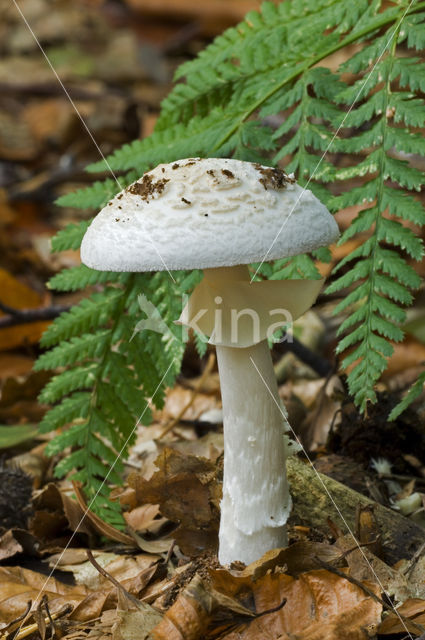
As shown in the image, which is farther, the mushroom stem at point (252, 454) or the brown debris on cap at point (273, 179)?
the mushroom stem at point (252, 454)

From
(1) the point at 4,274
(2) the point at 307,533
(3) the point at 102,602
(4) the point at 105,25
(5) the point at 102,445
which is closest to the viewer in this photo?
(3) the point at 102,602

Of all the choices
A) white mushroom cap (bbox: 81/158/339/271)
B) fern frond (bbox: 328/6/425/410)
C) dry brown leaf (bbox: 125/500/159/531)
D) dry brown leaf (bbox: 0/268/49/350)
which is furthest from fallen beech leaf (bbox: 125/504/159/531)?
dry brown leaf (bbox: 0/268/49/350)

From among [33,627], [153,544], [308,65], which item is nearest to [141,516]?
[153,544]

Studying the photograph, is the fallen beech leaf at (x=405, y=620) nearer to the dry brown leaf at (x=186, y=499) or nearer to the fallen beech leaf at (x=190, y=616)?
the fallen beech leaf at (x=190, y=616)

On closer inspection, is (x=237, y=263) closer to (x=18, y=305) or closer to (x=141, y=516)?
(x=141, y=516)

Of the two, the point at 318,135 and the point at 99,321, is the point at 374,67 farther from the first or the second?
the point at 99,321

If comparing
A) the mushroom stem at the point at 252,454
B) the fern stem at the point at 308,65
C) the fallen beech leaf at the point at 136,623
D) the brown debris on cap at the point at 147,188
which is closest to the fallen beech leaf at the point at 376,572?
the mushroom stem at the point at 252,454

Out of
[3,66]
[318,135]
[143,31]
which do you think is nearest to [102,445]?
[318,135]

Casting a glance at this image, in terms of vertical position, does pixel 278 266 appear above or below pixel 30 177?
above
